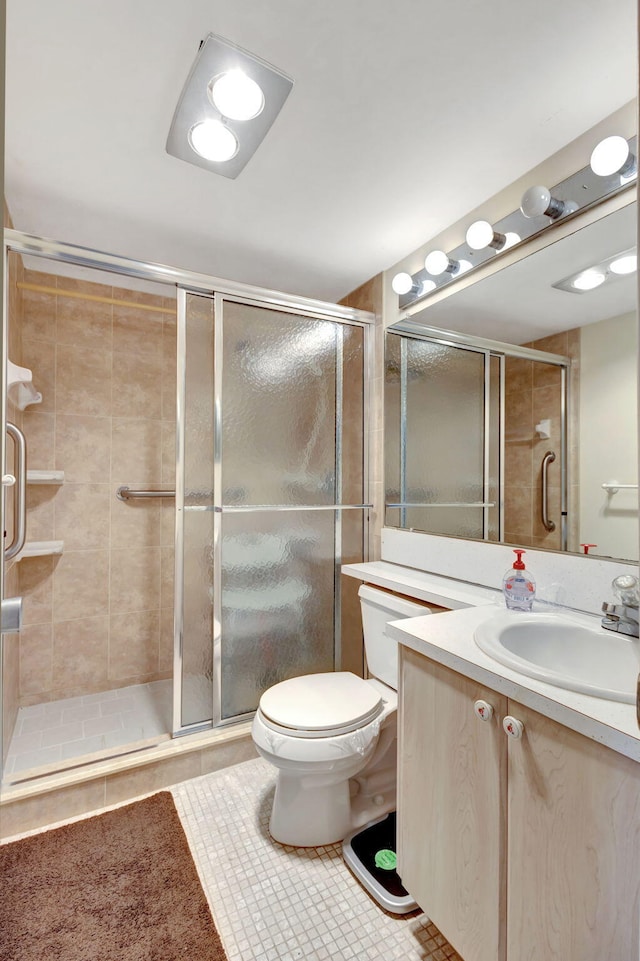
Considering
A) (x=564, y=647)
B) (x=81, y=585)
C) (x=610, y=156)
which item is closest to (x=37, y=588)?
(x=81, y=585)

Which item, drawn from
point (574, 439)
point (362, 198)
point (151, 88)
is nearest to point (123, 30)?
point (151, 88)

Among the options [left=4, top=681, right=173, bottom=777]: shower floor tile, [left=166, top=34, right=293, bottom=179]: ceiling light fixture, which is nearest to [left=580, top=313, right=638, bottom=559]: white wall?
[left=166, top=34, right=293, bottom=179]: ceiling light fixture

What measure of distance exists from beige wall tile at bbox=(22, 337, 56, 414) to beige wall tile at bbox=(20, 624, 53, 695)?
43.1 inches

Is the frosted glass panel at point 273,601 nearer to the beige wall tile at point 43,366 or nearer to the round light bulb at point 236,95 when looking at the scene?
the beige wall tile at point 43,366

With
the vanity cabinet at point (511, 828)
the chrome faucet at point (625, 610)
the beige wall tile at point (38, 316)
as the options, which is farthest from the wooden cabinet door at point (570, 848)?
the beige wall tile at point (38, 316)

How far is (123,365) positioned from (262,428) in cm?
102

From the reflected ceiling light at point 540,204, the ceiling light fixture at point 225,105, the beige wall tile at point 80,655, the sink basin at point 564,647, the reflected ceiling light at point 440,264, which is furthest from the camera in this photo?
the beige wall tile at point 80,655

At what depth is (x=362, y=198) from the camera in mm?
1659

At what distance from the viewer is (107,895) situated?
4.27ft

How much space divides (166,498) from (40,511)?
0.61m

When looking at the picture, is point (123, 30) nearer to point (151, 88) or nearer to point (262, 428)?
point (151, 88)

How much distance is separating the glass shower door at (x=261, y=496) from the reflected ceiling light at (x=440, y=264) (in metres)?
0.55

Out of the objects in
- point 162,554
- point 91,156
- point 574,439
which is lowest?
point 162,554

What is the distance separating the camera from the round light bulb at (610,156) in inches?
47.1
